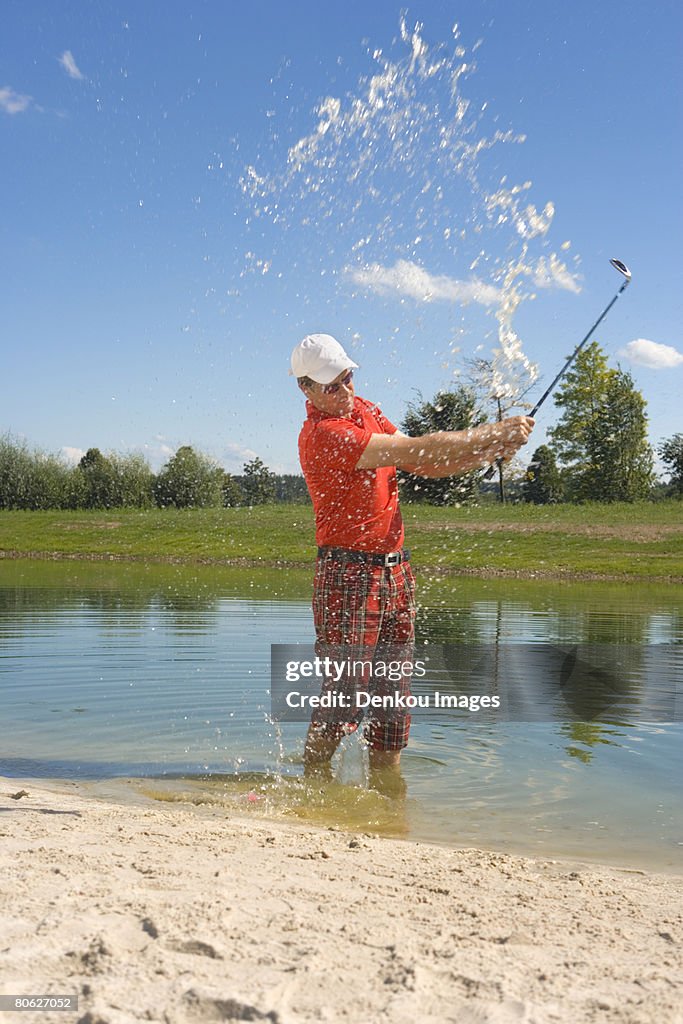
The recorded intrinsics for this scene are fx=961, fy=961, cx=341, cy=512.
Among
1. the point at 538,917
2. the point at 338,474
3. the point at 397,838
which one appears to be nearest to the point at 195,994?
the point at 538,917

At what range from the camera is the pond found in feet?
15.4

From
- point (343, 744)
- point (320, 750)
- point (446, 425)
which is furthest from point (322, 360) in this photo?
point (446, 425)

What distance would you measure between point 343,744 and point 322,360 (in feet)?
8.55

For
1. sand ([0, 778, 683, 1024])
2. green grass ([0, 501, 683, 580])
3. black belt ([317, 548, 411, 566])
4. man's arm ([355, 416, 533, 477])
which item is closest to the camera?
sand ([0, 778, 683, 1024])

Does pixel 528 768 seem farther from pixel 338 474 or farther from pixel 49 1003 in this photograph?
pixel 49 1003

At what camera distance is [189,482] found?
48.2 metres

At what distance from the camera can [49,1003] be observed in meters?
2.20

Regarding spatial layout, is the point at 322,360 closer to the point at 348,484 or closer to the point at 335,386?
the point at 335,386

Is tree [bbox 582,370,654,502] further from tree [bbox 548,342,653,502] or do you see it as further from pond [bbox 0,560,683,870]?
pond [bbox 0,560,683,870]

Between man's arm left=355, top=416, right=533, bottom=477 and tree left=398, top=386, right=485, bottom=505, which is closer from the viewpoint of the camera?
man's arm left=355, top=416, right=533, bottom=477

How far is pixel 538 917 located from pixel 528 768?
2.75 meters

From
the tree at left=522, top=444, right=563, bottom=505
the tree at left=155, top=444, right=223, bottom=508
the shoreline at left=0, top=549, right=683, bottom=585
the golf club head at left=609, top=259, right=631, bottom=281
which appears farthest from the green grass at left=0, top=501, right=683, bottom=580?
the golf club head at left=609, top=259, right=631, bottom=281

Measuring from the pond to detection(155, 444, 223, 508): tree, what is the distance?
3473 cm

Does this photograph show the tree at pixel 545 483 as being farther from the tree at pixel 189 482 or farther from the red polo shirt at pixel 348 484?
the red polo shirt at pixel 348 484
